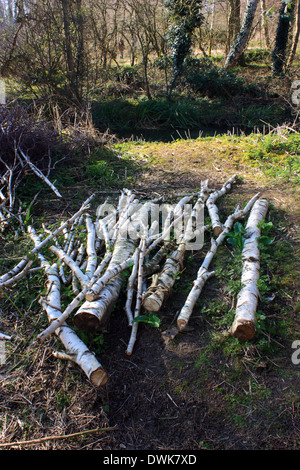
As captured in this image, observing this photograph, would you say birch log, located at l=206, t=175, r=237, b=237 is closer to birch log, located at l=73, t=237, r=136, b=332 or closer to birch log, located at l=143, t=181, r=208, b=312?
birch log, located at l=143, t=181, r=208, b=312

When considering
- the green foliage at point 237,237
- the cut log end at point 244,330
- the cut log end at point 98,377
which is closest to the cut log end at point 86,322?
the cut log end at point 98,377

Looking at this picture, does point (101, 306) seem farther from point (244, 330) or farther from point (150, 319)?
point (244, 330)

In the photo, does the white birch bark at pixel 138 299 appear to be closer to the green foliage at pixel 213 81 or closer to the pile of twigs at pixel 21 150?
the pile of twigs at pixel 21 150

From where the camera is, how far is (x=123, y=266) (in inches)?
129

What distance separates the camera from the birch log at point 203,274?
294 cm

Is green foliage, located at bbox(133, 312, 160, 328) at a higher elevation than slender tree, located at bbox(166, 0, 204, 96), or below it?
below

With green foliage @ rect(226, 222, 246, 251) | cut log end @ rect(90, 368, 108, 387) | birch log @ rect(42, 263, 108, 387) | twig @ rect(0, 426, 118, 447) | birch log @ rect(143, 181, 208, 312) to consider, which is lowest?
twig @ rect(0, 426, 118, 447)

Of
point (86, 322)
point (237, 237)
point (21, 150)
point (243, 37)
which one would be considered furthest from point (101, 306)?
point (243, 37)

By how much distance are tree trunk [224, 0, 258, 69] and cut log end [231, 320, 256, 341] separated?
1564 centimetres

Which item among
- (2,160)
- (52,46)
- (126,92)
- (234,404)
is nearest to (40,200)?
(2,160)

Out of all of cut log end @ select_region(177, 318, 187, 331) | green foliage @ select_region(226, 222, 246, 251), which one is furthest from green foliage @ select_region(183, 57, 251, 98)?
cut log end @ select_region(177, 318, 187, 331)

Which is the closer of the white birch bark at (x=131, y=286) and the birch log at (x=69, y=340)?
the birch log at (x=69, y=340)

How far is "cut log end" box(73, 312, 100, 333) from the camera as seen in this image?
2824mm

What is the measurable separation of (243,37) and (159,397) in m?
16.5
